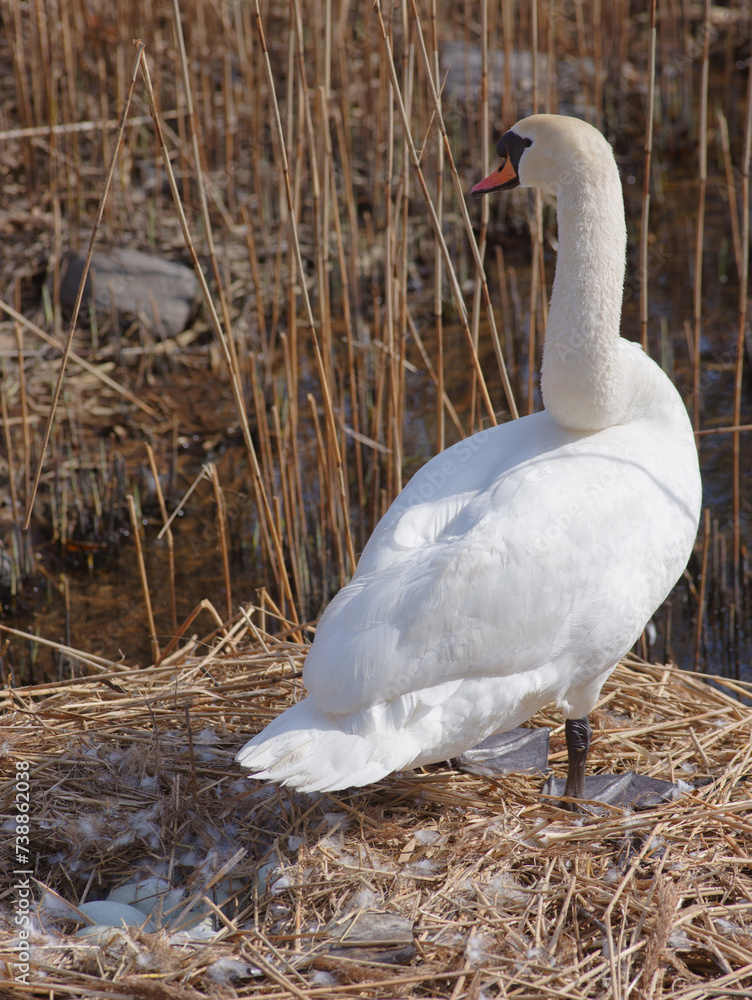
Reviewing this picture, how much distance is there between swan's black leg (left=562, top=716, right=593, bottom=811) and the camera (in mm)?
3188

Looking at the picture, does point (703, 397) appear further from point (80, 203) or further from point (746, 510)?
point (80, 203)

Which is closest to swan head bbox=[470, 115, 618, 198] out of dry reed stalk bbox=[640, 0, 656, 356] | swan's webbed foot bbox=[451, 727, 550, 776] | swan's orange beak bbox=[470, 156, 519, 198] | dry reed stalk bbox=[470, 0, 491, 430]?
swan's orange beak bbox=[470, 156, 519, 198]

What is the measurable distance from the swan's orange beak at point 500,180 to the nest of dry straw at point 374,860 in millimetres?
1906

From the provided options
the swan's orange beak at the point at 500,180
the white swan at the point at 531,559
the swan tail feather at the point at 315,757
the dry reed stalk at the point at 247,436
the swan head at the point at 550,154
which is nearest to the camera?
the swan tail feather at the point at 315,757

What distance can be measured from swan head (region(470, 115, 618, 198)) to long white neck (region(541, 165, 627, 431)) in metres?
0.02

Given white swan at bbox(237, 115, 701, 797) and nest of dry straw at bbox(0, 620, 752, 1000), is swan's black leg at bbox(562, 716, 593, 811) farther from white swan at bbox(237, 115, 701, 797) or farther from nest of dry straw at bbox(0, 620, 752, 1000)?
nest of dry straw at bbox(0, 620, 752, 1000)

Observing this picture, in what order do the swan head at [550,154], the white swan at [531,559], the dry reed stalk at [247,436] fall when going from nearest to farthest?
1. the white swan at [531,559]
2. the swan head at [550,154]
3. the dry reed stalk at [247,436]

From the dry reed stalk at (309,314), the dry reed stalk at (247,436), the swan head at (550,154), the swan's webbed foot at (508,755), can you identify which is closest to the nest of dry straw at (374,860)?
the swan's webbed foot at (508,755)

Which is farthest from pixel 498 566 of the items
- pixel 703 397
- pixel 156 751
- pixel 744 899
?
pixel 703 397

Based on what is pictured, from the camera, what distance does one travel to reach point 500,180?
3.16 meters

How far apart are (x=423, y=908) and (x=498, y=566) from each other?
0.99m

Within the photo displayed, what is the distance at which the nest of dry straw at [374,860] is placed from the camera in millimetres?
2570

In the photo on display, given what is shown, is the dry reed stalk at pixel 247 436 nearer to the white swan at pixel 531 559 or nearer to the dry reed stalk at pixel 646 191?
the white swan at pixel 531 559

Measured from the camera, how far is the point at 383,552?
3000 mm
